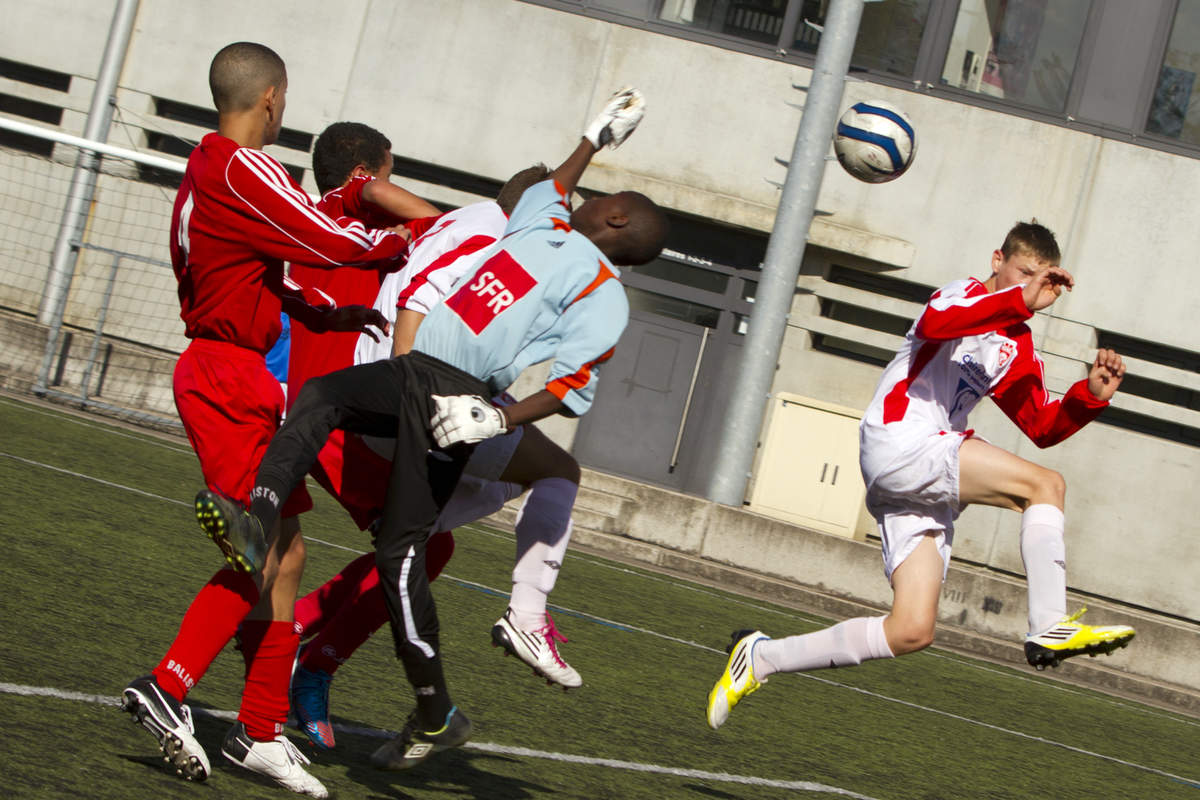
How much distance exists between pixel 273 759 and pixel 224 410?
95 cm

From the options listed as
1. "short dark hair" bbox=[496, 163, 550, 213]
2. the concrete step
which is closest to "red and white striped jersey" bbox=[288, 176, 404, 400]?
"short dark hair" bbox=[496, 163, 550, 213]

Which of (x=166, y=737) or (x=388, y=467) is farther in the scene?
(x=388, y=467)

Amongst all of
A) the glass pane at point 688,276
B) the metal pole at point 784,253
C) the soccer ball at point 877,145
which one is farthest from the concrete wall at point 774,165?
the soccer ball at point 877,145

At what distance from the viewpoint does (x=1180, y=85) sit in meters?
16.0

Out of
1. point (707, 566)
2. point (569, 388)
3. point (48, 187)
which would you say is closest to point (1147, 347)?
point (707, 566)

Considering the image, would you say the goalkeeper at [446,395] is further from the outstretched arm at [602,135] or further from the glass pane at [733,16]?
the glass pane at [733,16]

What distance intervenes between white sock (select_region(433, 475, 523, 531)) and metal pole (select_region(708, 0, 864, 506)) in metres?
9.48

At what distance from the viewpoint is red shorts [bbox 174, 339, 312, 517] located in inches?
154

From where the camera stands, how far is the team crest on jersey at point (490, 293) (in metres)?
4.02

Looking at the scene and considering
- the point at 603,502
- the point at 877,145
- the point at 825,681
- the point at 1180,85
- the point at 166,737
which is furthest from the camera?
the point at 1180,85

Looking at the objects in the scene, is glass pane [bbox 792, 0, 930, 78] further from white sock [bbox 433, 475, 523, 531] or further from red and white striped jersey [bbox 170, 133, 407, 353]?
red and white striped jersey [bbox 170, 133, 407, 353]

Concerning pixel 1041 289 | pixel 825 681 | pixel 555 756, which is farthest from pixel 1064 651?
pixel 825 681

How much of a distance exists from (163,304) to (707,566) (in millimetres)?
7476

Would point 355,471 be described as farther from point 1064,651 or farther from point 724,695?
point 1064,651
